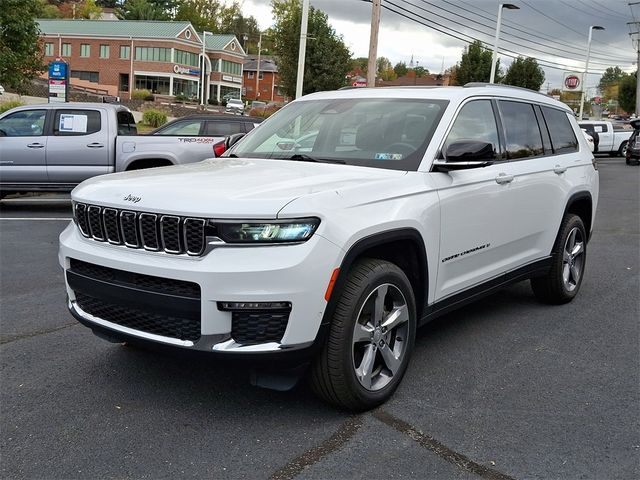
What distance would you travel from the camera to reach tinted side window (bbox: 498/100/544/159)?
17.2 ft

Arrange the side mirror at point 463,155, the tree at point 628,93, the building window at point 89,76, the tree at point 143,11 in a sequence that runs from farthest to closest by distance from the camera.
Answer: the tree at point 143,11
the tree at point 628,93
the building window at point 89,76
the side mirror at point 463,155

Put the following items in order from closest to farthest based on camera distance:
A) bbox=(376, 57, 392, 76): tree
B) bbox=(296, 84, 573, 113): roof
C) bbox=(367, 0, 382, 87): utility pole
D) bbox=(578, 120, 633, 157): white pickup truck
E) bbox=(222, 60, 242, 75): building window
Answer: bbox=(296, 84, 573, 113): roof → bbox=(367, 0, 382, 87): utility pole → bbox=(578, 120, 633, 157): white pickup truck → bbox=(222, 60, 242, 75): building window → bbox=(376, 57, 392, 76): tree

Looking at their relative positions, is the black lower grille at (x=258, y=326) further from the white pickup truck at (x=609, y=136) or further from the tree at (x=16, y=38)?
the white pickup truck at (x=609, y=136)

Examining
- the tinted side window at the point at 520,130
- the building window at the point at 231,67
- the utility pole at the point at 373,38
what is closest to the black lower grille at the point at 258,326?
the tinted side window at the point at 520,130

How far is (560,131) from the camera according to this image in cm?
612

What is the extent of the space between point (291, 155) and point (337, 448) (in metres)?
2.10

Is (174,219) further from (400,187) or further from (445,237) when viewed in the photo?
(445,237)

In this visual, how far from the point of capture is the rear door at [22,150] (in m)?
11.7

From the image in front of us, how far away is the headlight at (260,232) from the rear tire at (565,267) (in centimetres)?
340

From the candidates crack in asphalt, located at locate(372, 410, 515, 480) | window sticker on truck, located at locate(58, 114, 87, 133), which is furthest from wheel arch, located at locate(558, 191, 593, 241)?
window sticker on truck, located at locate(58, 114, 87, 133)

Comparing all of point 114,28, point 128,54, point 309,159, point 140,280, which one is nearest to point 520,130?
point 309,159

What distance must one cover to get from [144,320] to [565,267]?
13.4 ft

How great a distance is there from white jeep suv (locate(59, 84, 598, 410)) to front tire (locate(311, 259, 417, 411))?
0.03ft

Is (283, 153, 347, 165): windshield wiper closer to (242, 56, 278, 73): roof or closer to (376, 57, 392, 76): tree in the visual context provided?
(242, 56, 278, 73): roof
